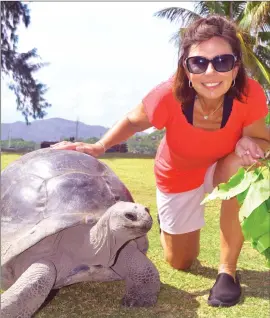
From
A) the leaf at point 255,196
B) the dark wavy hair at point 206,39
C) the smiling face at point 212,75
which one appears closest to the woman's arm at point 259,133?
the dark wavy hair at point 206,39

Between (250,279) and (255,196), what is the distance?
1.95 m

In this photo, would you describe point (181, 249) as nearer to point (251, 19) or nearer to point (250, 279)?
point (250, 279)

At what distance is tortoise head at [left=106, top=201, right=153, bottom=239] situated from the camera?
2172 mm

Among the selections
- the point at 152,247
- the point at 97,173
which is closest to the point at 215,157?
the point at 97,173

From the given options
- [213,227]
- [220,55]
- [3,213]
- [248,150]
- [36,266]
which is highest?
[220,55]

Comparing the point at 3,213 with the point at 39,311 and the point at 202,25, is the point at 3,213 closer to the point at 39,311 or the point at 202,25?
the point at 39,311

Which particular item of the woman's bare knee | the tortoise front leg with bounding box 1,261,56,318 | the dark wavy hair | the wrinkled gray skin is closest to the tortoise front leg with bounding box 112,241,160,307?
the wrinkled gray skin

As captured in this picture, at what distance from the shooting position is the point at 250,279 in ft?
9.65

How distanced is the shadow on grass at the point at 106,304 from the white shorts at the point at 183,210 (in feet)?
1.58

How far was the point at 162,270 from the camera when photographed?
121 inches

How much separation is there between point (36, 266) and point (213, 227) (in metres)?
2.32

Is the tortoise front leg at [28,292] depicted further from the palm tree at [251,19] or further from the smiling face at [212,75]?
the palm tree at [251,19]

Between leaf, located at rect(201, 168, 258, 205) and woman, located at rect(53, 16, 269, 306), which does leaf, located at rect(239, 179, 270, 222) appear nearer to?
leaf, located at rect(201, 168, 258, 205)

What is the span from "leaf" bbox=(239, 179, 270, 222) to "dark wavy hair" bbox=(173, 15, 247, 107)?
1348mm
